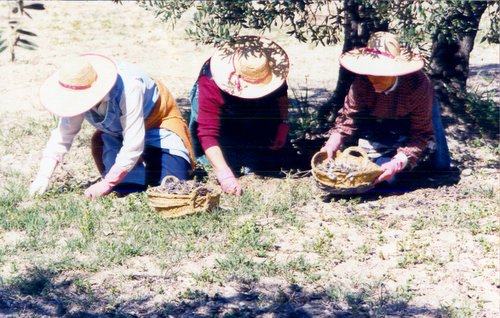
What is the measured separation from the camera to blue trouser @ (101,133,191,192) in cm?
566

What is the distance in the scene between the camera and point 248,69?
5539mm

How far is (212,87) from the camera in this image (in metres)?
5.68

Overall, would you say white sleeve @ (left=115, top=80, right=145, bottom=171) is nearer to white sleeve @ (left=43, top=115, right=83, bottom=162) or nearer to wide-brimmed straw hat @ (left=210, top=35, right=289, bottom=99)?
white sleeve @ (left=43, top=115, right=83, bottom=162)

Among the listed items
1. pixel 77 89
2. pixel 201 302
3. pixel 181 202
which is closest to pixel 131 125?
pixel 77 89

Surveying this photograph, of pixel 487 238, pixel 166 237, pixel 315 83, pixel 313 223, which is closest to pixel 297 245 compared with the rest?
pixel 313 223

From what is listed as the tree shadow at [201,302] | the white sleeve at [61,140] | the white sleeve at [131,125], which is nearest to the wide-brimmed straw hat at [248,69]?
the white sleeve at [131,125]

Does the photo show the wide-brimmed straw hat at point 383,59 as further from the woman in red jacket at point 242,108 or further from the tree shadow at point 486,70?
the tree shadow at point 486,70

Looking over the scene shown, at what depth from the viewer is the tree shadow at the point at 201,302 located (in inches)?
162

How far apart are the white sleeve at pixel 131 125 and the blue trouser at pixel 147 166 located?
35 cm

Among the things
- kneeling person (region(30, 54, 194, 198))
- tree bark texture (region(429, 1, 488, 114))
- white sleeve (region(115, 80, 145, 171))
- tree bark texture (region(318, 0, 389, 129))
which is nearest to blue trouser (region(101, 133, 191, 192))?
kneeling person (region(30, 54, 194, 198))

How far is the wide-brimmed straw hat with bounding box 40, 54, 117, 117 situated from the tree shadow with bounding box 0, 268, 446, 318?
46.3 inches

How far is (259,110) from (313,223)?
111 cm

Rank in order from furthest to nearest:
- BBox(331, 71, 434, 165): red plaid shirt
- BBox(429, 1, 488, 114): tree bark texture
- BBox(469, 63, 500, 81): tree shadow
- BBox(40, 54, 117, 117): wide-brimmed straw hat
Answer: BBox(469, 63, 500, 81): tree shadow → BBox(429, 1, 488, 114): tree bark texture → BBox(331, 71, 434, 165): red plaid shirt → BBox(40, 54, 117, 117): wide-brimmed straw hat

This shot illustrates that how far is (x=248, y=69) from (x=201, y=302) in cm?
186
